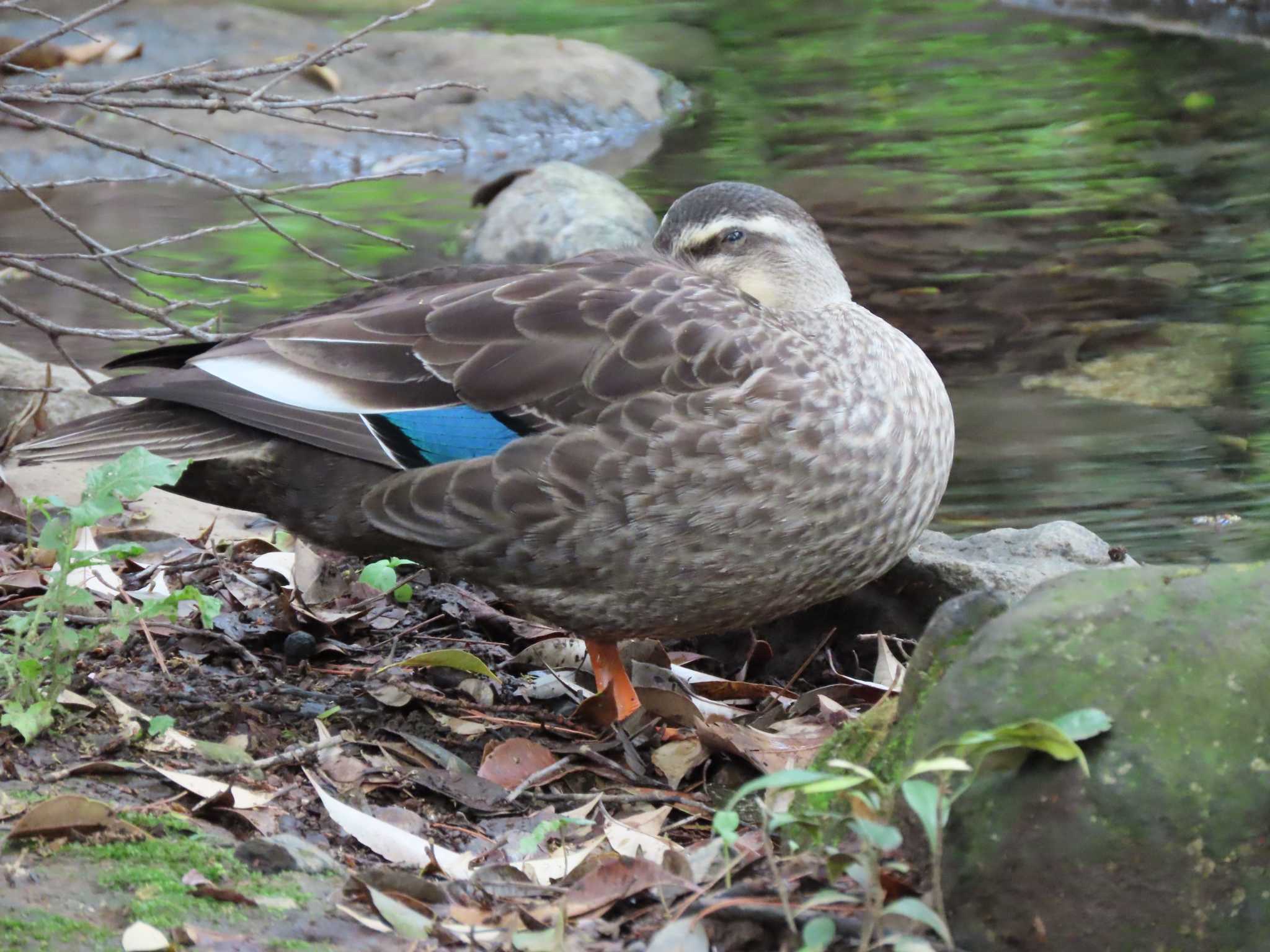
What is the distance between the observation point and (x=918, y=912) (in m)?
1.90

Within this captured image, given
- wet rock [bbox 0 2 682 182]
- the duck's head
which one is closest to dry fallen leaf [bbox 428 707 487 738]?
the duck's head

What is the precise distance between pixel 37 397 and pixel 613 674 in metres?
2.09

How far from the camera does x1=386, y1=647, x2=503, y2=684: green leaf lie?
3.52 meters

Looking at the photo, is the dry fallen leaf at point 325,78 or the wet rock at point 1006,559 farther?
the dry fallen leaf at point 325,78

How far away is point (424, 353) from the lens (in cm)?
347

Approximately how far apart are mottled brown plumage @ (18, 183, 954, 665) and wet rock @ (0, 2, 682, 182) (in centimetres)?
709

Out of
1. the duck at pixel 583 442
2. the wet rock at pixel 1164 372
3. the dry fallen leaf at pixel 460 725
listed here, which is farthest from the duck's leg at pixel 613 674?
the wet rock at pixel 1164 372

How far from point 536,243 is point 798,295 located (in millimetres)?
4532

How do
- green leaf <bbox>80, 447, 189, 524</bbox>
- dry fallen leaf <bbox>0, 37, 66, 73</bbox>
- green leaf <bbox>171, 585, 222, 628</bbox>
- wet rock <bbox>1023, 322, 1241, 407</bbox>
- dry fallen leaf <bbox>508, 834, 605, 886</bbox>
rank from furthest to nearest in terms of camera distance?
dry fallen leaf <bbox>0, 37, 66, 73</bbox>, wet rock <bbox>1023, 322, 1241, 407</bbox>, green leaf <bbox>171, 585, 222, 628</bbox>, green leaf <bbox>80, 447, 189, 524</bbox>, dry fallen leaf <bbox>508, 834, 605, 886</bbox>

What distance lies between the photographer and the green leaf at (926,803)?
188 cm

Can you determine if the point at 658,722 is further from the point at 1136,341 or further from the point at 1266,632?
the point at 1136,341

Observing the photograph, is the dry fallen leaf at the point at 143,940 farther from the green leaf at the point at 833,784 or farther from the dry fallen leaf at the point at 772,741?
the dry fallen leaf at the point at 772,741

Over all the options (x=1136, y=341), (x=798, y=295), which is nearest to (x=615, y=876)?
(x=798, y=295)

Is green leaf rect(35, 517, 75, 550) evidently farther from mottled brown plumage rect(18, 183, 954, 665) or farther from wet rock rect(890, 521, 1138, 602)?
wet rock rect(890, 521, 1138, 602)
